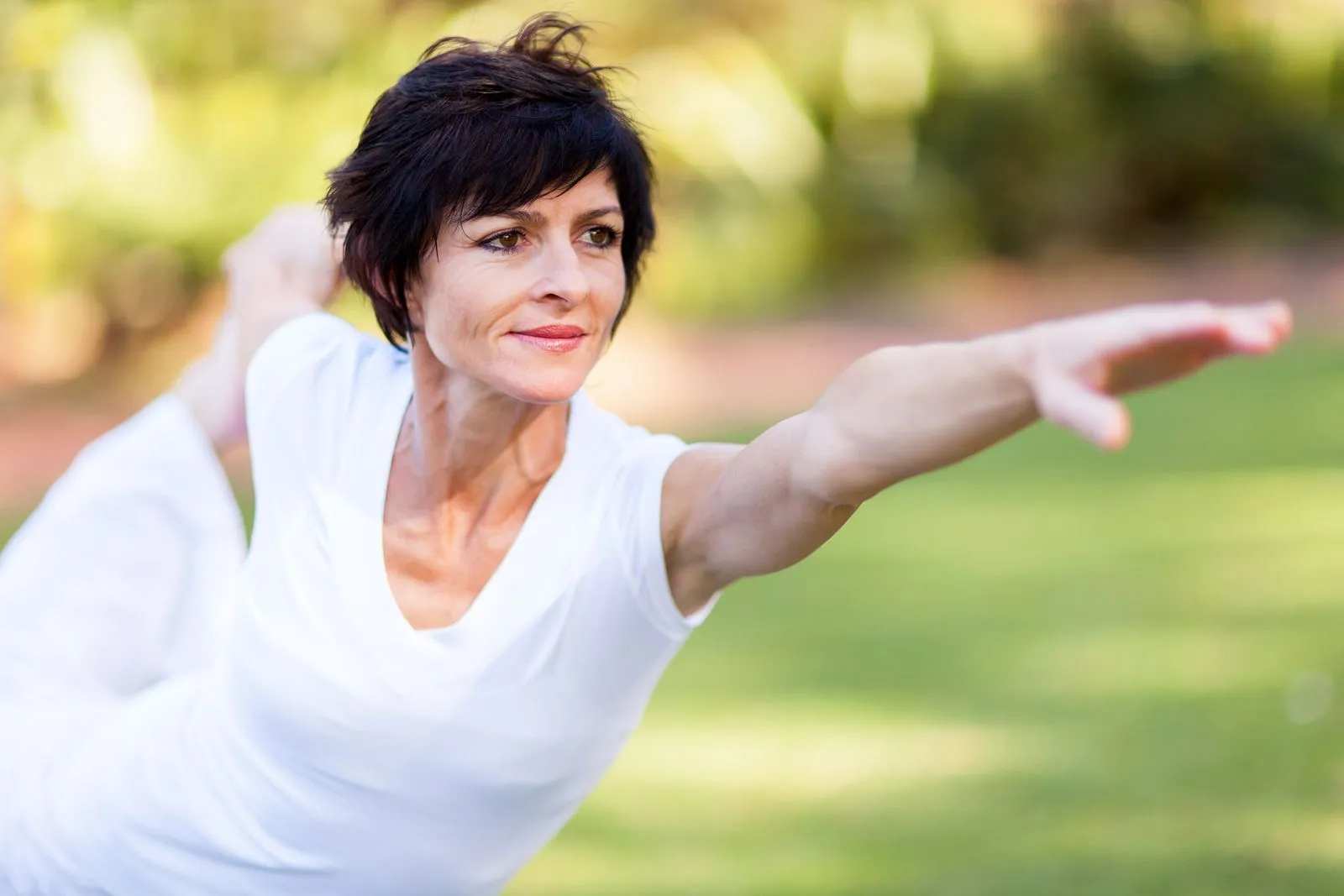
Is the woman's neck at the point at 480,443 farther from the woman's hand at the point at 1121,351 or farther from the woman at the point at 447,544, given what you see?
the woman's hand at the point at 1121,351

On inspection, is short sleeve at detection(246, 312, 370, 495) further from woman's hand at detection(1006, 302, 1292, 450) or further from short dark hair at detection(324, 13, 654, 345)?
woman's hand at detection(1006, 302, 1292, 450)

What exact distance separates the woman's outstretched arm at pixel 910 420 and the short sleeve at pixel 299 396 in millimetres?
683

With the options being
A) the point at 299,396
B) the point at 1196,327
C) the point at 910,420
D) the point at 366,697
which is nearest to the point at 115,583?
the point at 299,396

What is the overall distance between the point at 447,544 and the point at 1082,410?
1291mm

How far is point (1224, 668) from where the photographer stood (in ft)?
20.0

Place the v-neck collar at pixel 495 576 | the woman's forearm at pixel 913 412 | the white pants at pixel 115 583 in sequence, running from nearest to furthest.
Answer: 1. the woman's forearm at pixel 913 412
2. the v-neck collar at pixel 495 576
3. the white pants at pixel 115 583

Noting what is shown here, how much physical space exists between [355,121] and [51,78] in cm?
230

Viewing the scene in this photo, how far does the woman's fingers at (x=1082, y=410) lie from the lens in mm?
1744

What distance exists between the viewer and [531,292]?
2.54m

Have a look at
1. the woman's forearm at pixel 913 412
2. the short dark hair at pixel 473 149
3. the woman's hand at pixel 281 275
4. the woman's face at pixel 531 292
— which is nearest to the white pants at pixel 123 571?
the woman's hand at pixel 281 275

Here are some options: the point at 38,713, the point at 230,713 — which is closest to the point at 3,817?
the point at 38,713

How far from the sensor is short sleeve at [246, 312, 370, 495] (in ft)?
9.73

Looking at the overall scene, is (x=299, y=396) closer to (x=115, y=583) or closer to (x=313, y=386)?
(x=313, y=386)

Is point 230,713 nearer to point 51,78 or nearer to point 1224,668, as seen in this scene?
point 1224,668
